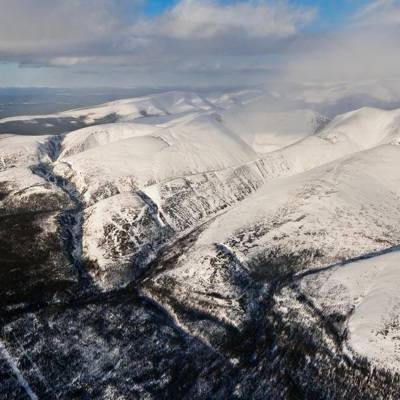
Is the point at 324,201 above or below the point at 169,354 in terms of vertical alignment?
above

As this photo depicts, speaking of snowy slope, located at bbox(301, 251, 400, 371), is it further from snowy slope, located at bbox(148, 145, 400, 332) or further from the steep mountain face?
snowy slope, located at bbox(148, 145, 400, 332)

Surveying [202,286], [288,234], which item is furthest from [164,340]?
[288,234]

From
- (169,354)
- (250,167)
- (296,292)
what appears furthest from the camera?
(250,167)

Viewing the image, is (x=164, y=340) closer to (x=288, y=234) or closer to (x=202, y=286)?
(x=202, y=286)

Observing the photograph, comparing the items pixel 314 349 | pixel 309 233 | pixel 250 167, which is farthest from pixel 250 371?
pixel 250 167

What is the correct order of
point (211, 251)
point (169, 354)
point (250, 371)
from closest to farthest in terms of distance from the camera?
point (250, 371) → point (169, 354) → point (211, 251)

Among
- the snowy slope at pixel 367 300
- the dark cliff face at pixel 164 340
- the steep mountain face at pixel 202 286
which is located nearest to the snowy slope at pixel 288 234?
the steep mountain face at pixel 202 286

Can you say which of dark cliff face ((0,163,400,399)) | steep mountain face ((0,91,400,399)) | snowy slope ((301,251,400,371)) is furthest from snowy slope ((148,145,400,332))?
snowy slope ((301,251,400,371))

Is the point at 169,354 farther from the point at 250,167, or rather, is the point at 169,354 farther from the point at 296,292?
the point at 250,167

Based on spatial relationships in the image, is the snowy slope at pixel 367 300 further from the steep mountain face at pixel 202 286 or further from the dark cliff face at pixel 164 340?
the dark cliff face at pixel 164 340

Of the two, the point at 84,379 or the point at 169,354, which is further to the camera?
the point at 169,354
